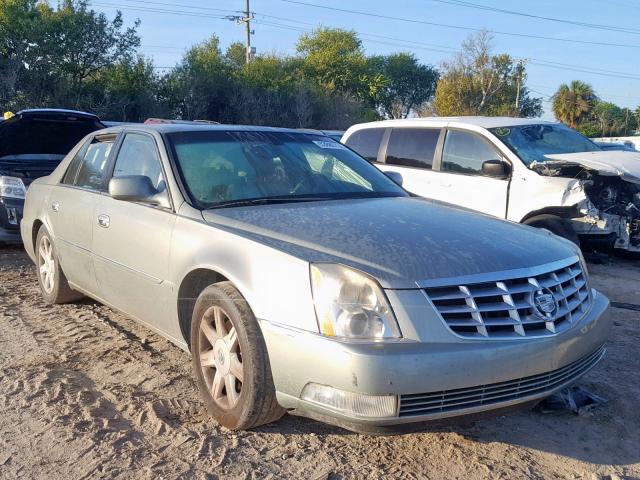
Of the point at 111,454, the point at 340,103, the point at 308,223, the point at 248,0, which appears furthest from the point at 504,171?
the point at 248,0

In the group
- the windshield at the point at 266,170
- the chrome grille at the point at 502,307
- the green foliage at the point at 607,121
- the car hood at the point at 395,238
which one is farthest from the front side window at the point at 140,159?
the green foliage at the point at 607,121

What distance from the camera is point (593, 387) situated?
402 cm

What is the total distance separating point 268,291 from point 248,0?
49.8m

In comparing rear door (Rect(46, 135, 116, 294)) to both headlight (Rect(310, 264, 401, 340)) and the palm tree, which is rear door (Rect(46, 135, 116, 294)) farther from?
the palm tree

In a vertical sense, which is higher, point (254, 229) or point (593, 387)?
point (254, 229)

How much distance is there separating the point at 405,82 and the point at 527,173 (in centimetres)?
6698

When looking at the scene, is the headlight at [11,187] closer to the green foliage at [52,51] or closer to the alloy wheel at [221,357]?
the alloy wheel at [221,357]

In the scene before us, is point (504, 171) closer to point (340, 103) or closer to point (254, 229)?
point (254, 229)

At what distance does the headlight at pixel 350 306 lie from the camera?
111 inches

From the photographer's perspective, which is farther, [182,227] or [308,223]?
[182,227]

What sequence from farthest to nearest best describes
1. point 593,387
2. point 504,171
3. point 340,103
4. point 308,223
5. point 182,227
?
point 340,103 < point 504,171 < point 593,387 < point 182,227 < point 308,223

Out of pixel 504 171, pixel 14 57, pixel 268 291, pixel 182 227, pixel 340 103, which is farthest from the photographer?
pixel 340 103

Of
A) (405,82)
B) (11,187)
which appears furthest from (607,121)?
(11,187)

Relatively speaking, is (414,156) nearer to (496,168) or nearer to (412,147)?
(412,147)
